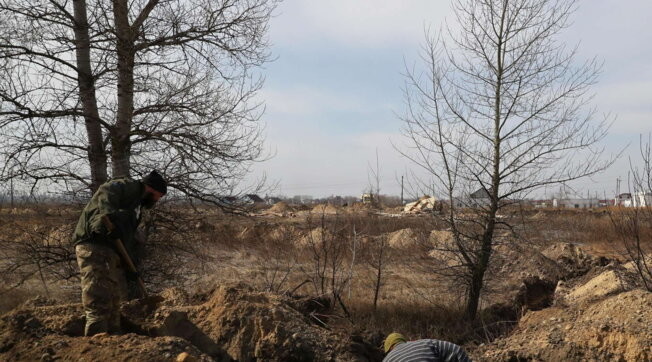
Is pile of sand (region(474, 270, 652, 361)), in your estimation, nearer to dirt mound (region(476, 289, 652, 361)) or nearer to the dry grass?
dirt mound (region(476, 289, 652, 361))

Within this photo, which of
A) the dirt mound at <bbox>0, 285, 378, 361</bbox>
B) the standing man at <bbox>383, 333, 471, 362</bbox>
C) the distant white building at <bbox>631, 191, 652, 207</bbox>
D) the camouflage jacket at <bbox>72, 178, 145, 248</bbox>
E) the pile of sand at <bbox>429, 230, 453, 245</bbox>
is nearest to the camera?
the standing man at <bbox>383, 333, 471, 362</bbox>

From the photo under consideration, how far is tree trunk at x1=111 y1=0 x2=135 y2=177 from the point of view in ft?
24.0

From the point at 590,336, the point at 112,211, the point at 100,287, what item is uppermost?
the point at 112,211

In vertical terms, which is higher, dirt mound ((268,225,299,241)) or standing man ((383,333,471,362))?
standing man ((383,333,471,362))

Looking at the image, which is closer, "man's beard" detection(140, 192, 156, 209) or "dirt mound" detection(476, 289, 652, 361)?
"dirt mound" detection(476, 289, 652, 361)

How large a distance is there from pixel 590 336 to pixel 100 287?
15.4 feet

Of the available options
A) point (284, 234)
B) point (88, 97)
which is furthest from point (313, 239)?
point (88, 97)

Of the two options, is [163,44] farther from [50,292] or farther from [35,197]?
[50,292]

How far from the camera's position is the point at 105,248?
4746mm

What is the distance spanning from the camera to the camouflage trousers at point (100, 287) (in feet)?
14.8

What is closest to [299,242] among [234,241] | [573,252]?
[234,241]

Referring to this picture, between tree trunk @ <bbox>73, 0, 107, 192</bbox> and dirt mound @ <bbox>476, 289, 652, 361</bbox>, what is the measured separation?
19.4ft

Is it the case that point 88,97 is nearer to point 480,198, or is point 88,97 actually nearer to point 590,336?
point 480,198

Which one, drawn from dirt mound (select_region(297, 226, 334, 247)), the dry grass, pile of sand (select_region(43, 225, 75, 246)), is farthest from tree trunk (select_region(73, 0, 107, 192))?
dirt mound (select_region(297, 226, 334, 247))
